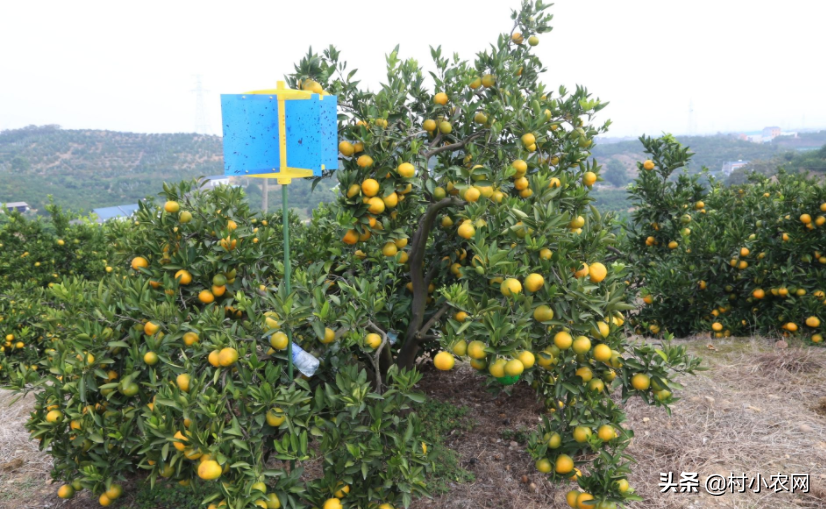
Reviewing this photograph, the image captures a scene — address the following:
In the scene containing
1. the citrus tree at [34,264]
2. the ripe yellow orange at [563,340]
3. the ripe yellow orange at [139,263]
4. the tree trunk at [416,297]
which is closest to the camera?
the ripe yellow orange at [563,340]

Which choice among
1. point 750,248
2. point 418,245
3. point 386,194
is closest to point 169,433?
point 386,194

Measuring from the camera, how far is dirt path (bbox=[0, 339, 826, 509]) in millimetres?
2473

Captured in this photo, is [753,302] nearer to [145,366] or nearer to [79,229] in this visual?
[145,366]

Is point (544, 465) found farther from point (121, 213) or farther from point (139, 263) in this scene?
point (121, 213)

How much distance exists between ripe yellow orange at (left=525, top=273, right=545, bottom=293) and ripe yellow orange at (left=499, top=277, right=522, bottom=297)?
0.15 feet

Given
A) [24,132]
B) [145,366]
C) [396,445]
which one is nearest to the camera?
[396,445]

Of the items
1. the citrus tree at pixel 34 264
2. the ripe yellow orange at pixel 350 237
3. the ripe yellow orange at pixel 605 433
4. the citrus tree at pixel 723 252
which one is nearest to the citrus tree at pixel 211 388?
the ripe yellow orange at pixel 350 237

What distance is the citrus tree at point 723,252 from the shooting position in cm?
405

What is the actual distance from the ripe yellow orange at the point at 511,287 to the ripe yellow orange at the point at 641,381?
0.70m

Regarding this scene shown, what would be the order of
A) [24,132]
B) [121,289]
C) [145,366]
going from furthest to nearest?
[24,132]
[121,289]
[145,366]

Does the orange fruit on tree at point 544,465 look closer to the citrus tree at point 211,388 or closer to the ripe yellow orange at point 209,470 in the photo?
the citrus tree at point 211,388

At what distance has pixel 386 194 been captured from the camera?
2262 millimetres

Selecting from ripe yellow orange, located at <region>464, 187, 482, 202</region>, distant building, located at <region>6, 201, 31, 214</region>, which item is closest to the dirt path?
ripe yellow orange, located at <region>464, 187, 482, 202</region>

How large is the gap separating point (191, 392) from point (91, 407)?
733mm
